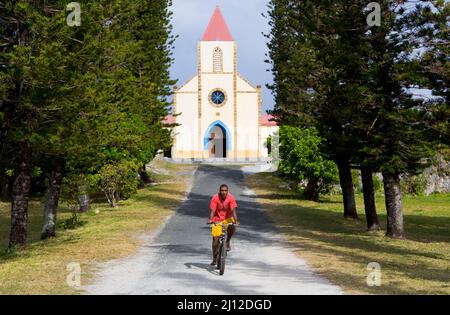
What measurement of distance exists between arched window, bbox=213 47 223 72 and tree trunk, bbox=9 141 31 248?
45.8 m

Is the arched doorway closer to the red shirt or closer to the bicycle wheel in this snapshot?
the red shirt

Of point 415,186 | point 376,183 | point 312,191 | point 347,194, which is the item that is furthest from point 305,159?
point 415,186

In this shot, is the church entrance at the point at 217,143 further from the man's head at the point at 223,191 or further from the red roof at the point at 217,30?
the man's head at the point at 223,191

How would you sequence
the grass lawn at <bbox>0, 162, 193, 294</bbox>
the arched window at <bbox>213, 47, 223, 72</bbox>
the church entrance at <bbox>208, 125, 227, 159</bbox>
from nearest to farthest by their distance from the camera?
the grass lawn at <bbox>0, 162, 193, 294</bbox>
the arched window at <bbox>213, 47, 223, 72</bbox>
the church entrance at <bbox>208, 125, 227, 159</bbox>

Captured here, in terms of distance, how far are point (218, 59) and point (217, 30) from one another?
11.2ft

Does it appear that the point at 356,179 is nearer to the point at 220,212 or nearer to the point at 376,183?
the point at 376,183

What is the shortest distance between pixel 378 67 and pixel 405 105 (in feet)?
4.56

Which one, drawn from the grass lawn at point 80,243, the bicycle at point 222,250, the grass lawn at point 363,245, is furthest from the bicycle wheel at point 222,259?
the grass lawn at point 80,243

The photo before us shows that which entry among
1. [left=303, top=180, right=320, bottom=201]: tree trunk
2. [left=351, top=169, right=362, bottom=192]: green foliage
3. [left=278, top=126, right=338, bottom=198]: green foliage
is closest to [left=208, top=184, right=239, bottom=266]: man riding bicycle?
[left=278, top=126, right=338, bottom=198]: green foliage

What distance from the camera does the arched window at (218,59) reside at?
204 feet

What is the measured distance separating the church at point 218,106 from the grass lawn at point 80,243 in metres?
26.2

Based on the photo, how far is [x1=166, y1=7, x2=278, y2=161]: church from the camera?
2436 inches

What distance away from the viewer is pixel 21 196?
1728cm
